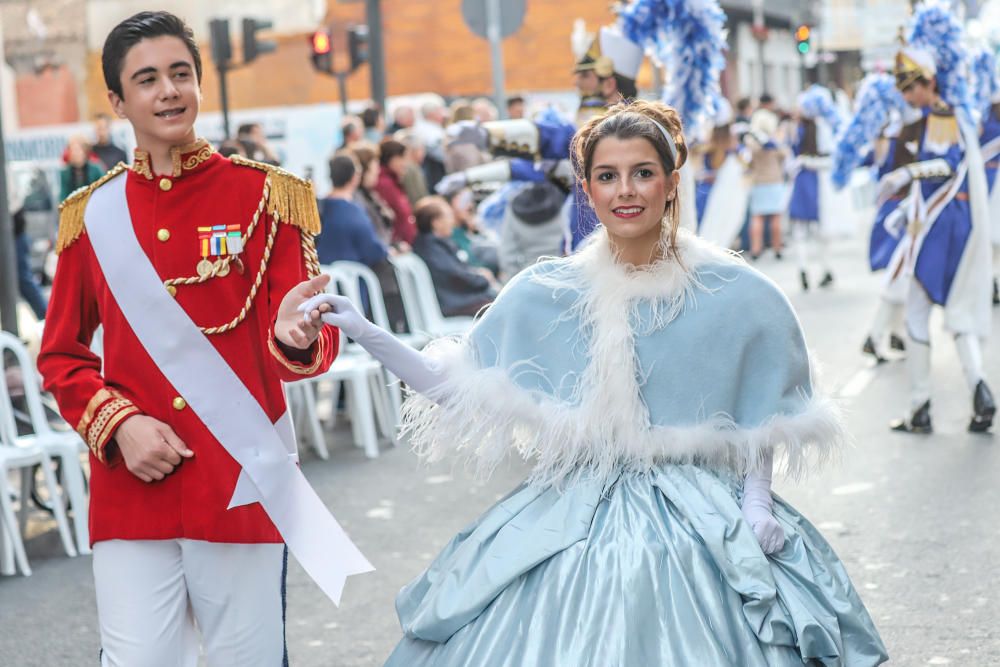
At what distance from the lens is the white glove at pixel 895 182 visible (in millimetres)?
8695

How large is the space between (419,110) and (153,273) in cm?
1364

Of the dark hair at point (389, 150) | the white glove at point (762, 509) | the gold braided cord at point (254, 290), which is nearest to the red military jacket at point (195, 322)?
the gold braided cord at point (254, 290)

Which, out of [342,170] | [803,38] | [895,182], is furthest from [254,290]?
[803,38]

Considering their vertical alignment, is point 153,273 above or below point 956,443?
above

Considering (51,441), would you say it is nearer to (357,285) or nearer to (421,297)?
(357,285)

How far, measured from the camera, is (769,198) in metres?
20.6

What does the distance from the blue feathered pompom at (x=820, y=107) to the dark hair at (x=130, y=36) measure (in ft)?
50.7

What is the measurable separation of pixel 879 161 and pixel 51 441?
671 cm

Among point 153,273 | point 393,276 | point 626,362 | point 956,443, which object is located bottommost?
point 956,443

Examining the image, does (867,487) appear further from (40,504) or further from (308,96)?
(308,96)

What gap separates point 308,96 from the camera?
1359 inches

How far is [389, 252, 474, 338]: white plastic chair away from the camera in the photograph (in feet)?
33.3

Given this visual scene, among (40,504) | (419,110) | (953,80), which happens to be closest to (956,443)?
(953,80)

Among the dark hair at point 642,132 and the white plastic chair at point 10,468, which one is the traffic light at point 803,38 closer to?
the white plastic chair at point 10,468
